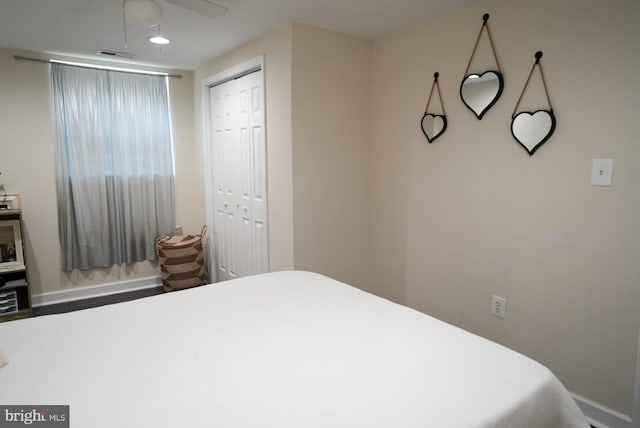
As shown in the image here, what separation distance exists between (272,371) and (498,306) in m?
1.73

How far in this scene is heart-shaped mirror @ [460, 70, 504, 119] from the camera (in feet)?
7.31

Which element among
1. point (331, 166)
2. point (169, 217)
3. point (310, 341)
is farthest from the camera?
point (169, 217)

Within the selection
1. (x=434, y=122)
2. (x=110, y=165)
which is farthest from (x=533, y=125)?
(x=110, y=165)

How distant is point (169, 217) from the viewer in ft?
13.2

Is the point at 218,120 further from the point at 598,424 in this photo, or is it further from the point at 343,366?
the point at 598,424

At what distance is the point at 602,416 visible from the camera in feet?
6.23

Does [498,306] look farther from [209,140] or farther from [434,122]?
[209,140]

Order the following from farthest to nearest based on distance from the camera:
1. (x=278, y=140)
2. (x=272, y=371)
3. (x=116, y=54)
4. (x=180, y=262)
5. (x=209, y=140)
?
(x=209, y=140)
(x=180, y=262)
(x=116, y=54)
(x=278, y=140)
(x=272, y=371)

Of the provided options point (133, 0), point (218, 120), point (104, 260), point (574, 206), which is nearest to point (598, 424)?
point (574, 206)

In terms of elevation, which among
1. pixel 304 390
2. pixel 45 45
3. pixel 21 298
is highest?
pixel 45 45

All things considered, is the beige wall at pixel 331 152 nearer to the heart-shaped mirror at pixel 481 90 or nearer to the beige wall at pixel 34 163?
the heart-shaped mirror at pixel 481 90

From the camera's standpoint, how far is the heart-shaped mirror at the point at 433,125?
2586 millimetres

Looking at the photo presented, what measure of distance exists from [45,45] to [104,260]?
1.92m

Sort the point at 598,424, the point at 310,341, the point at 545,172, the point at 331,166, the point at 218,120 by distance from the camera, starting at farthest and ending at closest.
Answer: the point at 218,120, the point at 331,166, the point at 545,172, the point at 598,424, the point at 310,341
